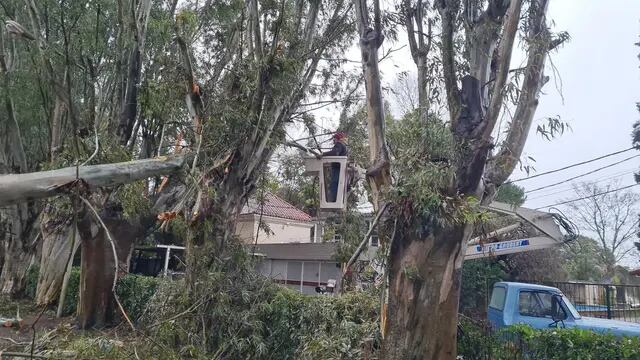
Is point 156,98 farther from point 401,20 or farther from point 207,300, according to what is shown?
point 401,20

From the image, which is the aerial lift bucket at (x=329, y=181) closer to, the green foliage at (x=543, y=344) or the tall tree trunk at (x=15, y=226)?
the green foliage at (x=543, y=344)

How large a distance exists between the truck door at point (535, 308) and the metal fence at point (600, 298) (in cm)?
617

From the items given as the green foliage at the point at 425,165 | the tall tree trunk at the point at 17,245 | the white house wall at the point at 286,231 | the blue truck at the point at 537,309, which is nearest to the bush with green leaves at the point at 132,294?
the tall tree trunk at the point at 17,245

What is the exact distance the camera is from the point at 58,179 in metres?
5.06

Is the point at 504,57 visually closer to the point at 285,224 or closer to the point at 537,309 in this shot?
the point at 537,309

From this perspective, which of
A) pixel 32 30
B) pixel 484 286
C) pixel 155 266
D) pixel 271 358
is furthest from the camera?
pixel 155 266

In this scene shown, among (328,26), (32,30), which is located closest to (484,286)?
(328,26)

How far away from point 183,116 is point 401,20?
5481 millimetres

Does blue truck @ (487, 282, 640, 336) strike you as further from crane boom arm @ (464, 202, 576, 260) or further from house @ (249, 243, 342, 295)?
house @ (249, 243, 342, 295)

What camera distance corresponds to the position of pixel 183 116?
Answer: 11.9m

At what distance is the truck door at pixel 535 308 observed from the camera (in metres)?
10.6

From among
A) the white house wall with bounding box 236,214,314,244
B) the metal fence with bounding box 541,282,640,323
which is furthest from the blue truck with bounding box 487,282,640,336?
the white house wall with bounding box 236,214,314,244

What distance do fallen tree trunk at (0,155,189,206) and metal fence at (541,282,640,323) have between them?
14602 millimetres

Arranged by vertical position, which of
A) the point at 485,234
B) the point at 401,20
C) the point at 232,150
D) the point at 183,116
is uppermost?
the point at 401,20
